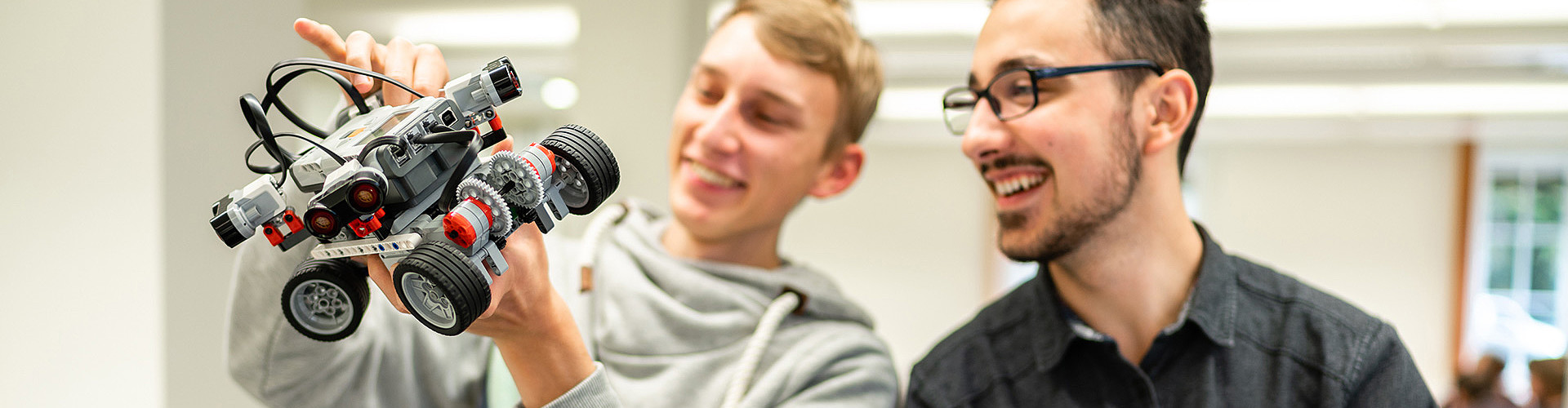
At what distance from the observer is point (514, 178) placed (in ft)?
2.27

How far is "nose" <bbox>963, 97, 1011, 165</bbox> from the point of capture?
143cm

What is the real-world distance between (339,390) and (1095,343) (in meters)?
1.10

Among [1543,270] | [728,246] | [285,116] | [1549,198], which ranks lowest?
[1543,270]

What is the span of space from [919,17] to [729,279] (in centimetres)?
310

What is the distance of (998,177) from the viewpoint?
1.48 meters

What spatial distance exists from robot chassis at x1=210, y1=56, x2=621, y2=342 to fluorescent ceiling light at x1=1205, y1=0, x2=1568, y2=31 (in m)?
4.10

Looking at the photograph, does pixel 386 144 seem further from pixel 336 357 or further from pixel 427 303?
pixel 336 357

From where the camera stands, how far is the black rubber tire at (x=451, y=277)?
0.63m

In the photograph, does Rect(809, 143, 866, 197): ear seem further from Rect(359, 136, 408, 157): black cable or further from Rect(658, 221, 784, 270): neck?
Rect(359, 136, 408, 157): black cable

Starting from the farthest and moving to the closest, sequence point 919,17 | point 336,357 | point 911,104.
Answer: point 911,104, point 919,17, point 336,357

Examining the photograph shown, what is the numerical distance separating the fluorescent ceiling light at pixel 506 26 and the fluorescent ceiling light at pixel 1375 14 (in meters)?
3.16

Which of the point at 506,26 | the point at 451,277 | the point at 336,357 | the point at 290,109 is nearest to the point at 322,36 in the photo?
the point at 290,109

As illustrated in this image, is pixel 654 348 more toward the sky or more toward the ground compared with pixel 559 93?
more toward the ground

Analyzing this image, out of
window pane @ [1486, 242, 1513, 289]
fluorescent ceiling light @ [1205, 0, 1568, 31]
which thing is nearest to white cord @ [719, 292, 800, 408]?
fluorescent ceiling light @ [1205, 0, 1568, 31]
